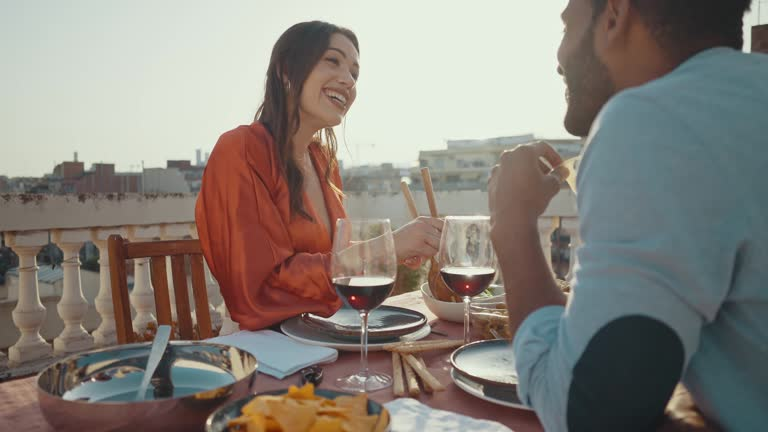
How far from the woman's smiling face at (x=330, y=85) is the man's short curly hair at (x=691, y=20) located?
1.70 meters

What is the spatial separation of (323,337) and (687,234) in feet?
3.09

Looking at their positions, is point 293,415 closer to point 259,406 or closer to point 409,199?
point 259,406

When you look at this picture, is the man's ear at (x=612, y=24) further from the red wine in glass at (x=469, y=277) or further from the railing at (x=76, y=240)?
the railing at (x=76, y=240)

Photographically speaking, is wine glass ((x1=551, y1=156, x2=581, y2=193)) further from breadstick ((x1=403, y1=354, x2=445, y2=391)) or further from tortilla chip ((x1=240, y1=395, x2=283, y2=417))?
tortilla chip ((x1=240, y1=395, x2=283, y2=417))

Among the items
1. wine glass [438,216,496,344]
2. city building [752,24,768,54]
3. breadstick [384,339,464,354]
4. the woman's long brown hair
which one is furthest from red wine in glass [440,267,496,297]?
city building [752,24,768,54]

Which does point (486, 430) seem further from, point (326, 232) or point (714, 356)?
point (326, 232)

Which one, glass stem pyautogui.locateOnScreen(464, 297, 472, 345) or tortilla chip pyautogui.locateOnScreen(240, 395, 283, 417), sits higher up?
tortilla chip pyautogui.locateOnScreen(240, 395, 283, 417)

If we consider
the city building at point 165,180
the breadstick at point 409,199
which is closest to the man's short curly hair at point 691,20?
the breadstick at point 409,199

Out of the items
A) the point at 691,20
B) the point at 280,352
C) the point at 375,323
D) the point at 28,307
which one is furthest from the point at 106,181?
the point at 691,20

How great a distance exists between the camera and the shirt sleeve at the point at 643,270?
1.94 ft

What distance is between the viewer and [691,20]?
2.57 ft

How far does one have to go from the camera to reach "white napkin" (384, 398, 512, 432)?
2.82 ft

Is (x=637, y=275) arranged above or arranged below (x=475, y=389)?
above

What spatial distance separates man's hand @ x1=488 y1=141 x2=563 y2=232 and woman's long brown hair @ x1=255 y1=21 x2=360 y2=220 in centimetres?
143
